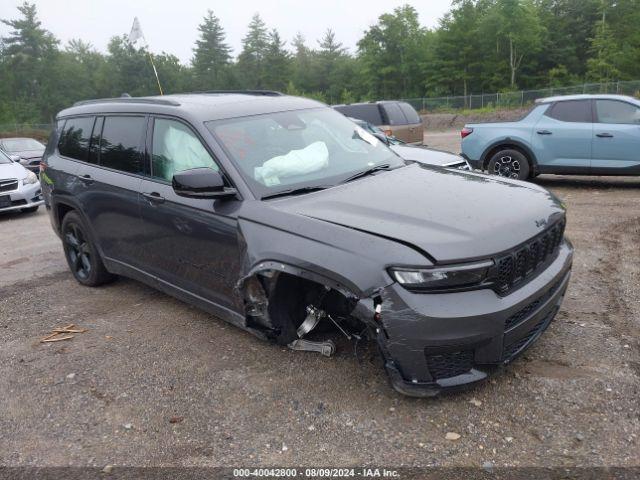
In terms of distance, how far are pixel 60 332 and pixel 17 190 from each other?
6.95 meters

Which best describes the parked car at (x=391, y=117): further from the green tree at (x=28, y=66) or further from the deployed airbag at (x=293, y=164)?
the green tree at (x=28, y=66)

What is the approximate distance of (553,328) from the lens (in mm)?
3961

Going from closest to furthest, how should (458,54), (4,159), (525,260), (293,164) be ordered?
(525,260), (293,164), (4,159), (458,54)

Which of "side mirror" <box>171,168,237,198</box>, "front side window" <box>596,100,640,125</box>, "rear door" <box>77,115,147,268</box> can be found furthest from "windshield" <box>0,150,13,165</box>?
"front side window" <box>596,100,640,125</box>

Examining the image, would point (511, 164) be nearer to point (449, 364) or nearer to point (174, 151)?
point (174, 151)

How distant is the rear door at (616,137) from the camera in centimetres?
862

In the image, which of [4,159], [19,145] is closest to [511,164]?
[4,159]

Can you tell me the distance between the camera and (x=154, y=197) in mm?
4242

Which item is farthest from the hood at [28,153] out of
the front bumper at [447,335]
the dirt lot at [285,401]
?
the front bumper at [447,335]

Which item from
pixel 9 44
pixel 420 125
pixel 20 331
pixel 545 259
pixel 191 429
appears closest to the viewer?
pixel 191 429

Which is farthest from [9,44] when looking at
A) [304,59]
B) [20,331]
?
[20,331]

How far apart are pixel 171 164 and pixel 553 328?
10.2 feet

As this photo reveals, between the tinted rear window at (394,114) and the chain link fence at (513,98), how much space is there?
24.8m

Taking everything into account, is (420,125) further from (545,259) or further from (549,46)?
(549,46)
